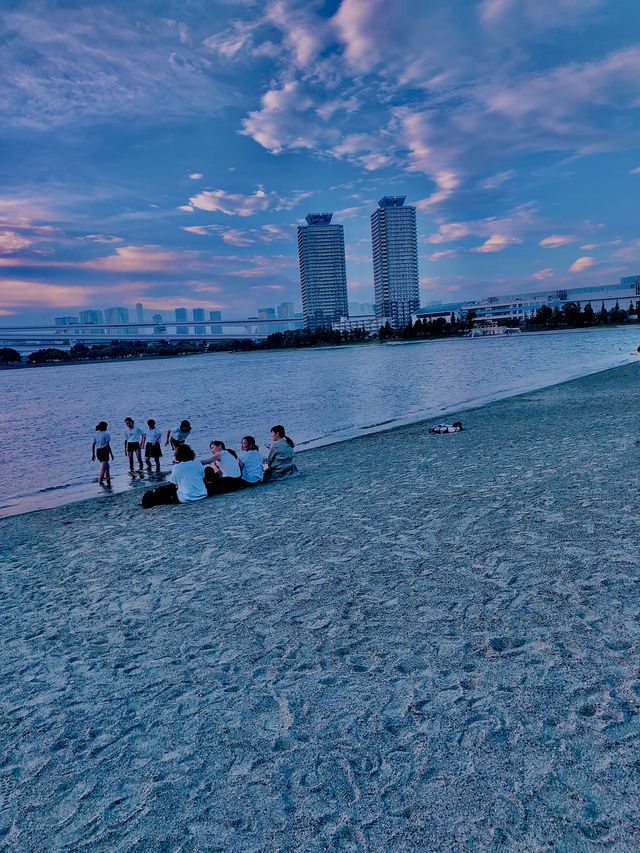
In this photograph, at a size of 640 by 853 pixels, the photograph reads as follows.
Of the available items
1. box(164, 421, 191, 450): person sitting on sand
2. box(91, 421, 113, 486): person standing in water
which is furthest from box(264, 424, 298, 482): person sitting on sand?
box(91, 421, 113, 486): person standing in water

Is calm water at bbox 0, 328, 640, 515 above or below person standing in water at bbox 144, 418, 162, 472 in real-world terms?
below

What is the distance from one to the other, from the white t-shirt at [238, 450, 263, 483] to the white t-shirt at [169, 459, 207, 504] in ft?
3.80

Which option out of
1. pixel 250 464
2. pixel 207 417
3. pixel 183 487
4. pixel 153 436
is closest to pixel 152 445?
pixel 153 436

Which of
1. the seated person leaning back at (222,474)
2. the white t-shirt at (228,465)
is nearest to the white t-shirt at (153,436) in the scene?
the seated person leaning back at (222,474)

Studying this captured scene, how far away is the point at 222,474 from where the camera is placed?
1119cm

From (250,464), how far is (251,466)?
48mm

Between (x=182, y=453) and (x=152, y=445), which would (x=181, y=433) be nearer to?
(x=152, y=445)

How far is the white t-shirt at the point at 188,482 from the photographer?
1043 cm

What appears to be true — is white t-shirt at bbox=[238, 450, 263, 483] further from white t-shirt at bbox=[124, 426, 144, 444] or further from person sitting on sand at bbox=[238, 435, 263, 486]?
white t-shirt at bbox=[124, 426, 144, 444]

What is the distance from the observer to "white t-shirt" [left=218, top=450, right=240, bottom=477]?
11.2 metres

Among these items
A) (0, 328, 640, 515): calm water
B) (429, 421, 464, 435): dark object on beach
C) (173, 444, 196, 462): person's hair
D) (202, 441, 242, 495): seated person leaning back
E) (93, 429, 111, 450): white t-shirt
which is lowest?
(0, 328, 640, 515): calm water

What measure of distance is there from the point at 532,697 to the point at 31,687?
12.9 ft

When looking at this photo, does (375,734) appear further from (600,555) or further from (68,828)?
(600,555)

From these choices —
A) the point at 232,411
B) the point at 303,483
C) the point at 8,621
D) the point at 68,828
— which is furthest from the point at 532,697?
the point at 232,411
